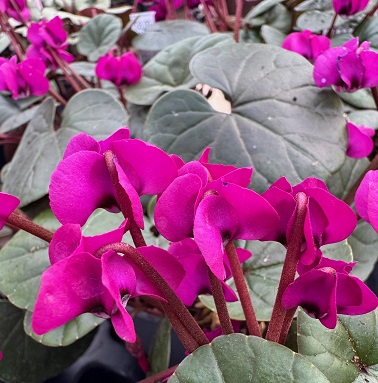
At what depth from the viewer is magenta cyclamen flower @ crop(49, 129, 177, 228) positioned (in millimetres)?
300

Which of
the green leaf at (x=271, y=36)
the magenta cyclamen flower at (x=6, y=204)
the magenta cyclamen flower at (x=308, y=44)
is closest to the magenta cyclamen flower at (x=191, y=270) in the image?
the magenta cyclamen flower at (x=6, y=204)

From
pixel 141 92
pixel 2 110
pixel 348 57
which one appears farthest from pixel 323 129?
pixel 2 110

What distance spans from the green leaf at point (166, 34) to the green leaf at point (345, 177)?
47cm

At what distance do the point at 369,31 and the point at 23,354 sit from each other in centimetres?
82

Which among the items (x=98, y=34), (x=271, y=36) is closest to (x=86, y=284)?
(x=271, y=36)

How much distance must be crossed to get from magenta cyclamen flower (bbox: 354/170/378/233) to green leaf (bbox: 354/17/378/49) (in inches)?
27.8

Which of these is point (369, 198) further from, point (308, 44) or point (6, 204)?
point (308, 44)

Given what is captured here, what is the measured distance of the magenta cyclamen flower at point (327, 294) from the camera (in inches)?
11.5

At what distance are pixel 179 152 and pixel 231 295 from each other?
34cm

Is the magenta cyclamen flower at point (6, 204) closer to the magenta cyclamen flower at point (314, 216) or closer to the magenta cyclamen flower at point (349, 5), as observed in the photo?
the magenta cyclamen flower at point (314, 216)

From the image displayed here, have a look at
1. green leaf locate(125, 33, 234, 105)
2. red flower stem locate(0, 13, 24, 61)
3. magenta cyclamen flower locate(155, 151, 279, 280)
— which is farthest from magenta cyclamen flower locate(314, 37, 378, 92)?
red flower stem locate(0, 13, 24, 61)

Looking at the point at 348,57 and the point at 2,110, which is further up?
the point at 348,57

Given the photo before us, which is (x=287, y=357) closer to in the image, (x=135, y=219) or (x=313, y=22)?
(x=135, y=219)

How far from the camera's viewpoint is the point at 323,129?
67cm
